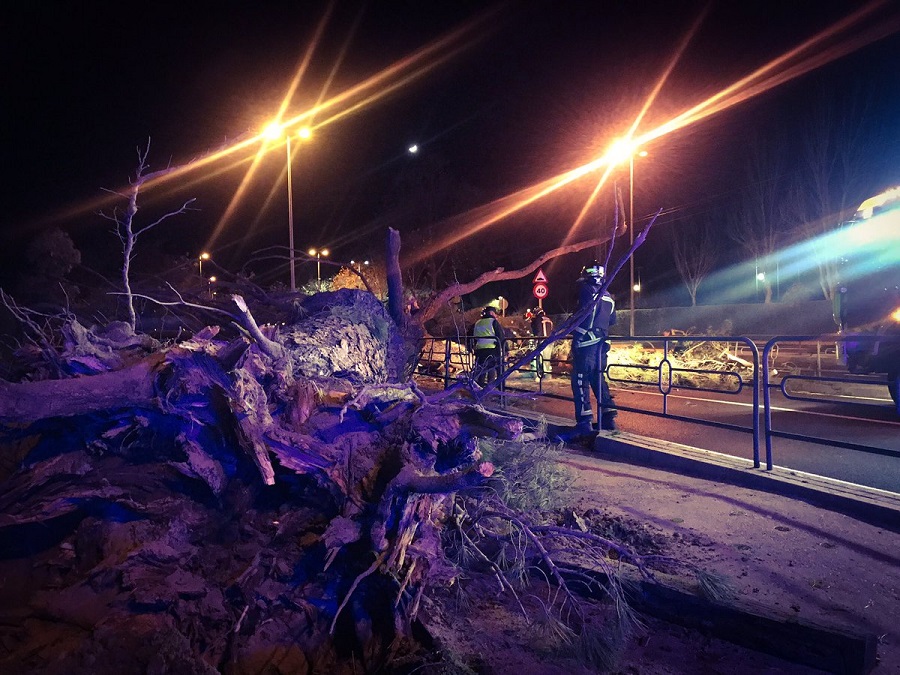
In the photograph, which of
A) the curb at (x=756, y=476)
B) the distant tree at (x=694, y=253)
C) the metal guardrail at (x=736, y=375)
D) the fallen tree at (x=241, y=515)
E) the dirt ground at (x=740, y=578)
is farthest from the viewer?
the distant tree at (x=694, y=253)

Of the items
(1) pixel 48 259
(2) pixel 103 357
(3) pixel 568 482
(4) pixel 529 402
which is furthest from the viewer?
(1) pixel 48 259

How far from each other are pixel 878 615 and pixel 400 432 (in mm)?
2915

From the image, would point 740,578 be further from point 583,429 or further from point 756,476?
point 583,429

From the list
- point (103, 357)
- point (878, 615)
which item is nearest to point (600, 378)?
point (878, 615)

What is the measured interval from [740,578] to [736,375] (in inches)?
182

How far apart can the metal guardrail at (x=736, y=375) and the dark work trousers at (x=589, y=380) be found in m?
0.14

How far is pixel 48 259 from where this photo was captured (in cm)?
1536

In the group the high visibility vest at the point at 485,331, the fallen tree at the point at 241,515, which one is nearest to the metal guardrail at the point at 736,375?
the high visibility vest at the point at 485,331

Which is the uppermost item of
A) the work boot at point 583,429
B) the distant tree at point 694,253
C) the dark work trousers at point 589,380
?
the distant tree at point 694,253

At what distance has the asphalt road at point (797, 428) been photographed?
17.7 feet

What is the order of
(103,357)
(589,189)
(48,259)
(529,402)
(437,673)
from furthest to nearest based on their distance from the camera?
(589,189)
(48,259)
(529,402)
(103,357)
(437,673)

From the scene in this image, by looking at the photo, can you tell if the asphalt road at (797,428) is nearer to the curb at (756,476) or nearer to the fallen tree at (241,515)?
the curb at (756,476)

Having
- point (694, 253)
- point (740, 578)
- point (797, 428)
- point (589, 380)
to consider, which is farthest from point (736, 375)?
point (694, 253)

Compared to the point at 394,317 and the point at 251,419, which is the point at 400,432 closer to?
the point at 251,419
